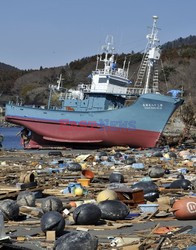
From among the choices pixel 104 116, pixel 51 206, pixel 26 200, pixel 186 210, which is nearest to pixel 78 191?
pixel 26 200

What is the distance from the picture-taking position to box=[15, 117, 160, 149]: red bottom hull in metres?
33.3

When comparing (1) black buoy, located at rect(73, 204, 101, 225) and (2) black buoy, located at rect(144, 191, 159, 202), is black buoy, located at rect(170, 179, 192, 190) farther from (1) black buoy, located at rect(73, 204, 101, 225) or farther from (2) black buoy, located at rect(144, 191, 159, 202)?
(1) black buoy, located at rect(73, 204, 101, 225)

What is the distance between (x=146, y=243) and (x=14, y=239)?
1.81 metres

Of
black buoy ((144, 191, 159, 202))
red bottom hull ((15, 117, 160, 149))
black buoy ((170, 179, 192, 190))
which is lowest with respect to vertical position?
red bottom hull ((15, 117, 160, 149))

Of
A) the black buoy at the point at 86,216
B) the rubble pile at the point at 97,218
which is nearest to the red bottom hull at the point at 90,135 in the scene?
the rubble pile at the point at 97,218

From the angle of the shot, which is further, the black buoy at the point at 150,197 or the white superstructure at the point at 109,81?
the white superstructure at the point at 109,81

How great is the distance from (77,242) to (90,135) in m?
28.5

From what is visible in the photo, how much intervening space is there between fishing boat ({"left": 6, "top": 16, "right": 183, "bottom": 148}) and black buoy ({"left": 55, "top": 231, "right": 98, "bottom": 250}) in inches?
1072

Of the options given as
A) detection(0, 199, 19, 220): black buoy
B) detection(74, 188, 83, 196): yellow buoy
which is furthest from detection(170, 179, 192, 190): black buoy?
detection(0, 199, 19, 220): black buoy

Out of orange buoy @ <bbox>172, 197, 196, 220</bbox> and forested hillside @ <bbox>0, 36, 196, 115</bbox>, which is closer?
orange buoy @ <bbox>172, 197, 196, 220</bbox>

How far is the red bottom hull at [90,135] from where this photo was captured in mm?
33312

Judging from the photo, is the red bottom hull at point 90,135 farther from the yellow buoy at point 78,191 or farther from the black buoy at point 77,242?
the black buoy at point 77,242

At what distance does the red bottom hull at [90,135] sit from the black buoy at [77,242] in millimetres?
27405

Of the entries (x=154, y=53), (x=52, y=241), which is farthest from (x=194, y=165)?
(x=154, y=53)
